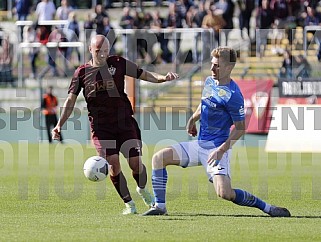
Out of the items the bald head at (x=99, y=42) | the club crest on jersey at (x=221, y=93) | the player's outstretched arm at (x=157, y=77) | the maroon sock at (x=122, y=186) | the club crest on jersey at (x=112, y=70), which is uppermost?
the bald head at (x=99, y=42)

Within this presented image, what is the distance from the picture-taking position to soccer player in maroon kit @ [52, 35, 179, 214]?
11.4 metres

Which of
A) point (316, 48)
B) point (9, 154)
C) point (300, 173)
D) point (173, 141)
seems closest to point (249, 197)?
point (300, 173)

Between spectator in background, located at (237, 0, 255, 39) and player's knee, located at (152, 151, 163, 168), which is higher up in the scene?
spectator in background, located at (237, 0, 255, 39)

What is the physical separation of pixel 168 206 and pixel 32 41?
20621mm

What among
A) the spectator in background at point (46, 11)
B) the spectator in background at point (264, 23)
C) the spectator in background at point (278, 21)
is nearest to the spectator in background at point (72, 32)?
the spectator in background at point (46, 11)

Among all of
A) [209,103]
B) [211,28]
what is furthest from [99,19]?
[209,103]

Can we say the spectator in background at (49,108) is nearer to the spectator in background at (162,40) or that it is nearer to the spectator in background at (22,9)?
the spectator in background at (162,40)

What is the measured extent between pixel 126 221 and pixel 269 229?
1.78 metres

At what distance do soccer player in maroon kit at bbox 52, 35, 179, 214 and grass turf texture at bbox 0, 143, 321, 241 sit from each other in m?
0.74

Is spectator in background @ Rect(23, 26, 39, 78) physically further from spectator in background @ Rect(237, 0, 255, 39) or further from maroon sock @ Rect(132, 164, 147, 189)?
maroon sock @ Rect(132, 164, 147, 189)

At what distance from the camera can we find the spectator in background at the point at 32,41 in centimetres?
3170

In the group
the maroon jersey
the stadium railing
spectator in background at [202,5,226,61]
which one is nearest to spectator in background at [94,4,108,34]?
spectator in background at [202,5,226,61]

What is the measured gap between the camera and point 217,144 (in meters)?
11.0

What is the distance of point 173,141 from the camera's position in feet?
89.7
